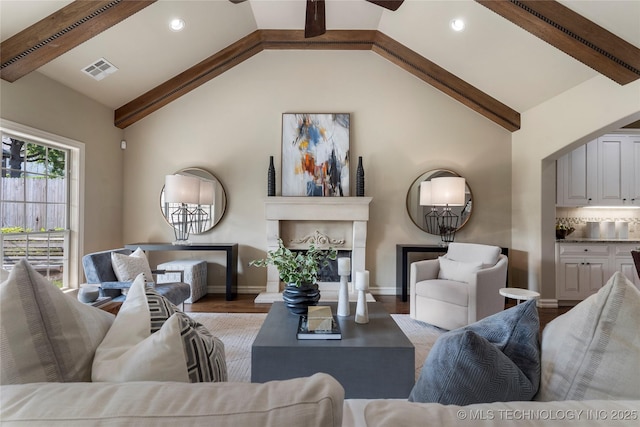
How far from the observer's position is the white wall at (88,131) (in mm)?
3105

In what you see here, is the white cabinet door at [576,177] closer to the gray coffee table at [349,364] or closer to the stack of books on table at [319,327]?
the gray coffee table at [349,364]

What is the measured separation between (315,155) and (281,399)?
4240 mm

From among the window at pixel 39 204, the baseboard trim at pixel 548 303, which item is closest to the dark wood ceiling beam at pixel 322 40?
the window at pixel 39 204

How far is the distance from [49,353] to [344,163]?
4.12 m

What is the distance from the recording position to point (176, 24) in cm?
348

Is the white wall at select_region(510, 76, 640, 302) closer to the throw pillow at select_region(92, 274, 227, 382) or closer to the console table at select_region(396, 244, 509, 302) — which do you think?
the console table at select_region(396, 244, 509, 302)

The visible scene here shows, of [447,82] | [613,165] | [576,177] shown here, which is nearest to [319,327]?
[447,82]

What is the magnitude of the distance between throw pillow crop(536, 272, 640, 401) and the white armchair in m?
2.38

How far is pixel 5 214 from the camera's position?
307 cm

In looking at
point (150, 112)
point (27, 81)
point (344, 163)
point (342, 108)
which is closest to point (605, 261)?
point (344, 163)

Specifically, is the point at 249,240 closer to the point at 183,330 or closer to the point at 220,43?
the point at 220,43

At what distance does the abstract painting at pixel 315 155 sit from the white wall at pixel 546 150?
239 cm

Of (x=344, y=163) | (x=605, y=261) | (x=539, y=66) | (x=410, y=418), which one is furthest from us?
(x=344, y=163)

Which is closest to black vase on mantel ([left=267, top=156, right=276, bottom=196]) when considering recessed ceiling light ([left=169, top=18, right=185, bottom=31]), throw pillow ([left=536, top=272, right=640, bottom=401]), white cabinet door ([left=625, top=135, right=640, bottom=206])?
recessed ceiling light ([left=169, top=18, right=185, bottom=31])
